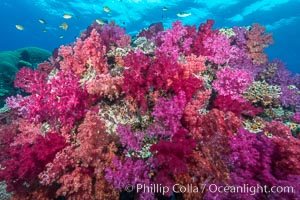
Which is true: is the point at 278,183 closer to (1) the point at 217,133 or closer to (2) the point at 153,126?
(1) the point at 217,133

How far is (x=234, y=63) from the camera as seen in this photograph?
7.14 m

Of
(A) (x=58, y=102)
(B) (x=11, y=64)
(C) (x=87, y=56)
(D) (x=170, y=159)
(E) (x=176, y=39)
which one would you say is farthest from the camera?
(B) (x=11, y=64)

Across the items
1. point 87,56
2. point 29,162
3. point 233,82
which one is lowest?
point 29,162

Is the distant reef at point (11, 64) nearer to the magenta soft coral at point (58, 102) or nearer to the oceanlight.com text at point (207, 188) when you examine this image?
the magenta soft coral at point (58, 102)

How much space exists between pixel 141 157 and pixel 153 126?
2.33 feet

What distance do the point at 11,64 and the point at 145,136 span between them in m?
15.8

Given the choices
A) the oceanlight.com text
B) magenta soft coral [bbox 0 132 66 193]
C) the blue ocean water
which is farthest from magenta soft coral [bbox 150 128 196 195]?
the blue ocean water

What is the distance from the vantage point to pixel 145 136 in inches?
187

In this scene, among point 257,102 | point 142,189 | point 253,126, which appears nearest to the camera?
point 142,189

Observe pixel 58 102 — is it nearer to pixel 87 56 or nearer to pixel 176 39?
pixel 87 56

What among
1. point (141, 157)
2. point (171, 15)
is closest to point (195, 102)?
point (141, 157)

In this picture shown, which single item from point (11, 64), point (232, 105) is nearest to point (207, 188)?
point (232, 105)

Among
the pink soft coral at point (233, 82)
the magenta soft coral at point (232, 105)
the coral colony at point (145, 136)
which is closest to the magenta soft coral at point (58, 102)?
the coral colony at point (145, 136)

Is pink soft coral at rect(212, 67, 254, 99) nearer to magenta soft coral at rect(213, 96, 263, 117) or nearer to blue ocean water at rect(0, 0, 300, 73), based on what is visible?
magenta soft coral at rect(213, 96, 263, 117)
